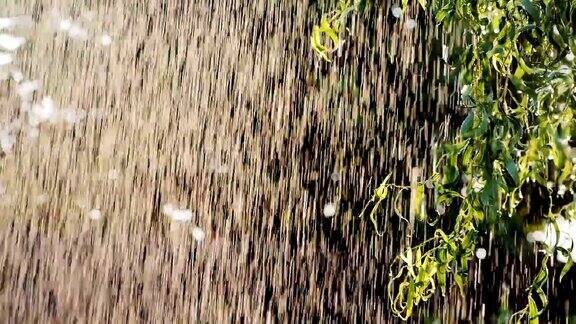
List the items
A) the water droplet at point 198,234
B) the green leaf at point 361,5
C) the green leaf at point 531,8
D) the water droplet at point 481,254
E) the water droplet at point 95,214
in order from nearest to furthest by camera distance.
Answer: the green leaf at point 531,8 < the green leaf at point 361,5 < the water droplet at point 481,254 < the water droplet at point 198,234 < the water droplet at point 95,214

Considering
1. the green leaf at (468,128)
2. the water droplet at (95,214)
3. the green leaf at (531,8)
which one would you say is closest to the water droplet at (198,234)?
the water droplet at (95,214)

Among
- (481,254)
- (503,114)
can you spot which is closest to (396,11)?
(481,254)

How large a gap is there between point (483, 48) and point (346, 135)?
5.04ft

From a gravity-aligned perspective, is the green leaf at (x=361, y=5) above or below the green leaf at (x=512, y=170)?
above

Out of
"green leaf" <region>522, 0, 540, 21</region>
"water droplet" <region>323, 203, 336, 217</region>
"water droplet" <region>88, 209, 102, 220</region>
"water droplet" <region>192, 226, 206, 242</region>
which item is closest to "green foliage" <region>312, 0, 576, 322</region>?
"green leaf" <region>522, 0, 540, 21</region>

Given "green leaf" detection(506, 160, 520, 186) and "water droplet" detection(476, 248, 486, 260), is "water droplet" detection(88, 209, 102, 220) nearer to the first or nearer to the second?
"water droplet" detection(476, 248, 486, 260)

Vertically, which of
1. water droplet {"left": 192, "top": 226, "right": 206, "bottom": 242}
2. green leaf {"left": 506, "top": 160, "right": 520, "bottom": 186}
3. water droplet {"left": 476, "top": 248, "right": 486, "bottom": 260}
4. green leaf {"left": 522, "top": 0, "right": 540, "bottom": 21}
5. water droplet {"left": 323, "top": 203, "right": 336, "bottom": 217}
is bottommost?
water droplet {"left": 192, "top": 226, "right": 206, "bottom": 242}

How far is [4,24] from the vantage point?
13.1ft

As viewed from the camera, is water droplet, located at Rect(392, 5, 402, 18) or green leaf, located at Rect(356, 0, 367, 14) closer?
green leaf, located at Rect(356, 0, 367, 14)

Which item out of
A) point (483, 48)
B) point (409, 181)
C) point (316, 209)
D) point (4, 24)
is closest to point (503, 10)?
point (483, 48)

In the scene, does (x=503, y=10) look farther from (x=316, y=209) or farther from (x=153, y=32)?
(x=153, y=32)

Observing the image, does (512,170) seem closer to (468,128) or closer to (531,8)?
(468,128)

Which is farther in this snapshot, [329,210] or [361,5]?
[329,210]

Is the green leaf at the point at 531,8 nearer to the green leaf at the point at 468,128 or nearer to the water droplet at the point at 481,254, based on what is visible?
the green leaf at the point at 468,128
